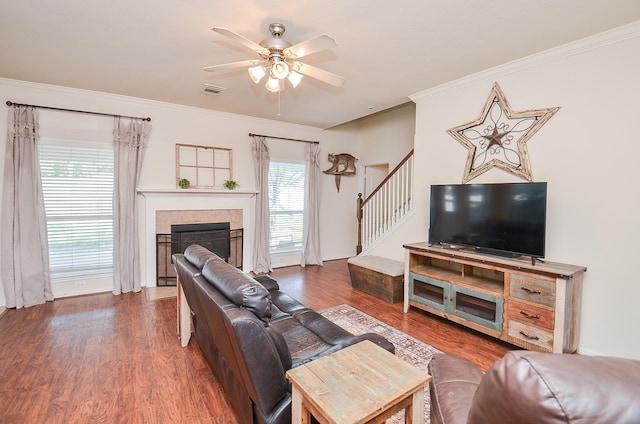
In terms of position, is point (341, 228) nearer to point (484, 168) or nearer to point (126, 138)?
point (484, 168)

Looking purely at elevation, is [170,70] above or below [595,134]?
above

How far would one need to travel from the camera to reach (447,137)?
3678 mm

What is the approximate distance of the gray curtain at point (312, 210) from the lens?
586cm

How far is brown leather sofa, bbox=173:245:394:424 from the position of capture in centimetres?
134

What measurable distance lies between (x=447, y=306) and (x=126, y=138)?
4624 mm

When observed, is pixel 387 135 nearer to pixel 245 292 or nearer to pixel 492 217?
pixel 492 217

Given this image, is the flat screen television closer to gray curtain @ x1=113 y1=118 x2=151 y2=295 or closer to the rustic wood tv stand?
the rustic wood tv stand

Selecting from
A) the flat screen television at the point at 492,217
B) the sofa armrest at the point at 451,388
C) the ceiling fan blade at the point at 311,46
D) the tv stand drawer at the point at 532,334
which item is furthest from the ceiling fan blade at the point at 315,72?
the tv stand drawer at the point at 532,334

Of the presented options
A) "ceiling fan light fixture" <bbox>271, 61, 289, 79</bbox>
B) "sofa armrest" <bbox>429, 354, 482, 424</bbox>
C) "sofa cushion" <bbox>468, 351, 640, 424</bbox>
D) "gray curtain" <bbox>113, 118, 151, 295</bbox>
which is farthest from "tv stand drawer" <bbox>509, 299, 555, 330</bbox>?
"gray curtain" <bbox>113, 118, 151, 295</bbox>

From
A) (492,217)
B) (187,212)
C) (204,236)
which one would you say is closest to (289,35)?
(492,217)

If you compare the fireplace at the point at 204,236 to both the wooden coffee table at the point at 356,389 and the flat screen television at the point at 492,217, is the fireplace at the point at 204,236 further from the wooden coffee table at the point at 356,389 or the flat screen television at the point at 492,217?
the wooden coffee table at the point at 356,389

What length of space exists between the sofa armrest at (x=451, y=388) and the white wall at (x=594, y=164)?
2006mm

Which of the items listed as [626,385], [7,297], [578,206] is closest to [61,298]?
[7,297]

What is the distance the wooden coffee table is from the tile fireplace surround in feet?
12.9
